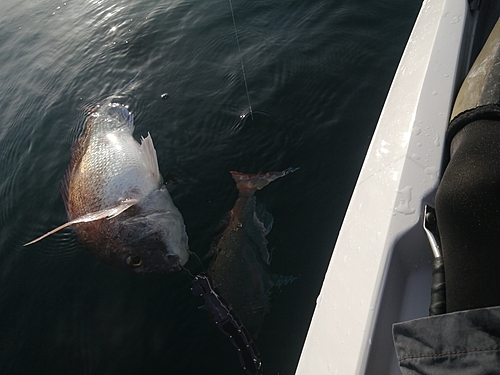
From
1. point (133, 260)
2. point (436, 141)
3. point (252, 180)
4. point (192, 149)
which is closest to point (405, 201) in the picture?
point (436, 141)

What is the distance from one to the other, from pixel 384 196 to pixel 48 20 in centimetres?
888

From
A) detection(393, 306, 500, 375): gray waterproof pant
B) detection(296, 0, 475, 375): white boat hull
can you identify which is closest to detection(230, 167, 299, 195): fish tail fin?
detection(296, 0, 475, 375): white boat hull

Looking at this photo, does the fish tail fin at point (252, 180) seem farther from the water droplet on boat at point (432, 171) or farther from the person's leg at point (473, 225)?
the person's leg at point (473, 225)

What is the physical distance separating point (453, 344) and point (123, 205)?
114 inches

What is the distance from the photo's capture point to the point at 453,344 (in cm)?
117

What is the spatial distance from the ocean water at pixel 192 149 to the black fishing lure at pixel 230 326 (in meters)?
0.09

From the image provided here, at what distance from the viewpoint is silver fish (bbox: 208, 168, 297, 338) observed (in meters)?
2.92

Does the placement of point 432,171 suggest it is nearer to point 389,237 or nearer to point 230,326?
point 389,237

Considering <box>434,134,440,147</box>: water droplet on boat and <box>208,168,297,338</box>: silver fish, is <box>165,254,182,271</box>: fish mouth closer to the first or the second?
<box>208,168,297,338</box>: silver fish

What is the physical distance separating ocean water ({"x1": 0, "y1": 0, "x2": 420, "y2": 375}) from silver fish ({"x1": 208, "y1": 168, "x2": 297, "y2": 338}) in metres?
0.10

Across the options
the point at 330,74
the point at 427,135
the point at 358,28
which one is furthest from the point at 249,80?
the point at 427,135

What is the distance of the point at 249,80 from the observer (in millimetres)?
4766

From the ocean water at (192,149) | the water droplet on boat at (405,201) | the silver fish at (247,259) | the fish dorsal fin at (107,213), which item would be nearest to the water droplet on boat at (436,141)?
the water droplet on boat at (405,201)

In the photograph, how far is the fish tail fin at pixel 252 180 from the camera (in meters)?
3.54
